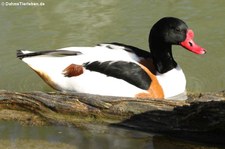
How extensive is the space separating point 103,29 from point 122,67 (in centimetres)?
211

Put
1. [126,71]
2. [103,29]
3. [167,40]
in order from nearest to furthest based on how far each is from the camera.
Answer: [126,71]
[167,40]
[103,29]

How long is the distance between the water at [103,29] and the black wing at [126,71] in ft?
3.01

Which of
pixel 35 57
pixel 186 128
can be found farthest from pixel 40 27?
pixel 186 128

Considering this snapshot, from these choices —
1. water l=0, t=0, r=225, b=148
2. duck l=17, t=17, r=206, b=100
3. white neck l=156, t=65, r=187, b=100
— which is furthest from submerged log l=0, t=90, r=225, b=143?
water l=0, t=0, r=225, b=148

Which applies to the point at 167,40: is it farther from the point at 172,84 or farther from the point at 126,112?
the point at 126,112

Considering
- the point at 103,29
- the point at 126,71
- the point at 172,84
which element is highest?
the point at 103,29

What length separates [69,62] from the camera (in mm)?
5879

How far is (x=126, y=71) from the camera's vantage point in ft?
18.5

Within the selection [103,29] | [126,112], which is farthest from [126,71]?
[103,29]

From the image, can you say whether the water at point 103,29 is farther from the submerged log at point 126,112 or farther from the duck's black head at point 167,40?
the submerged log at point 126,112

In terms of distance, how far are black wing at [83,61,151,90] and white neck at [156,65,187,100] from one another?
329mm

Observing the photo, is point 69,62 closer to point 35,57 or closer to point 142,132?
point 35,57

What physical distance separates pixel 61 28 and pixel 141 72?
2.50 meters

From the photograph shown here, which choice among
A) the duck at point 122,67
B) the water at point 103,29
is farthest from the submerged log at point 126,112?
the water at point 103,29
